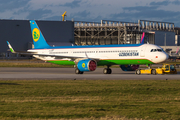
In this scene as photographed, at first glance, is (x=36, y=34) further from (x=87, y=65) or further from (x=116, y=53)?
(x=116, y=53)

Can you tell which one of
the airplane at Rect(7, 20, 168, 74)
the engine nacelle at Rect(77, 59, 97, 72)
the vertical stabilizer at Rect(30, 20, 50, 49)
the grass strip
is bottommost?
the grass strip

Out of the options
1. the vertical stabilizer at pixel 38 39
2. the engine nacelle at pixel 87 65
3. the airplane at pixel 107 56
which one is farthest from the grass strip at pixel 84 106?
the vertical stabilizer at pixel 38 39

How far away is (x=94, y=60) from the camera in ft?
143

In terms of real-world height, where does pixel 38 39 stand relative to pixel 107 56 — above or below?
above

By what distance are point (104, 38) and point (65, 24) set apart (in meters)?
18.8

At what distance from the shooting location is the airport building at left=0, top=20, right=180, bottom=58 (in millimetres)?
113312

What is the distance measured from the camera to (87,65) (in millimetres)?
42250

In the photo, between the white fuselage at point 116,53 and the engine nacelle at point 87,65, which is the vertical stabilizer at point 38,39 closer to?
the white fuselage at point 116,53

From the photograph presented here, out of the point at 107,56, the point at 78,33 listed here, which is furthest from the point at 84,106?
the point at 78,33

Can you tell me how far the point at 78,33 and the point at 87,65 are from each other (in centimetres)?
→ 9176

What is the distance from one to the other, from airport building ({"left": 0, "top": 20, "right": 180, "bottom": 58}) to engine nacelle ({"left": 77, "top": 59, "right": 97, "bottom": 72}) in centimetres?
7182

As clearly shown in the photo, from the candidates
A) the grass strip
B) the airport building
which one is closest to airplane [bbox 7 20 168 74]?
the grass strip

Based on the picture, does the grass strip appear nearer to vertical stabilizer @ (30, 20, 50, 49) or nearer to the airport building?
vertical stabilizer @ (30, 20, 50, 49)

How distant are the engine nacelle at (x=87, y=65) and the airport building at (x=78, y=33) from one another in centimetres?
7182
